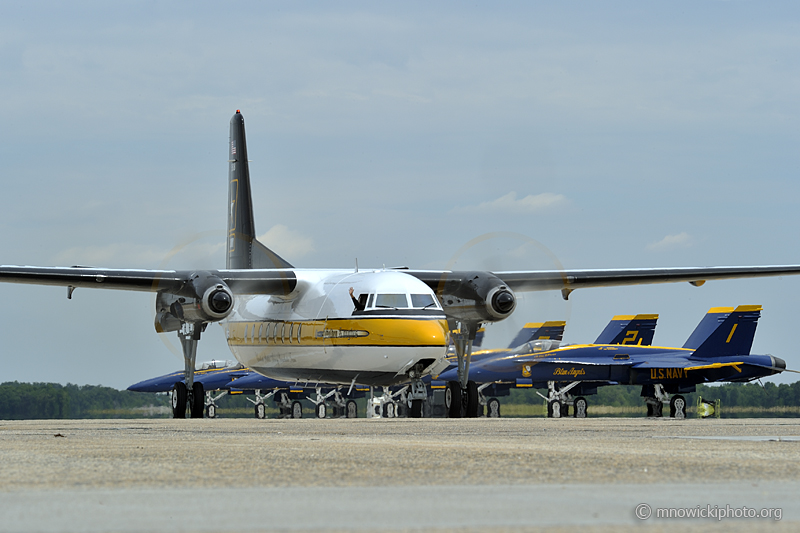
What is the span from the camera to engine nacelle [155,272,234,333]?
27.8m

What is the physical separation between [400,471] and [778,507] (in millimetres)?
4310

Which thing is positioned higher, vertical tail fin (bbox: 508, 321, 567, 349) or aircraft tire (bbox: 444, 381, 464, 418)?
vertical tail fin (bbox: 508, 321, 567, 349)

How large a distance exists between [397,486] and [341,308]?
19.7m

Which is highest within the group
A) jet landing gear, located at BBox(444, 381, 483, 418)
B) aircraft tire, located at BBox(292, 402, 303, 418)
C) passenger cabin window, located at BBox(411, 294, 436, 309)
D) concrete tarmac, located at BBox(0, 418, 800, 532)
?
passenger cabin window, located at BBox(411, 294, 436, 309)

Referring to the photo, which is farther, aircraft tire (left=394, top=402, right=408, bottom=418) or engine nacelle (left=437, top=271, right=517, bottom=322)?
aircraft tire (left=394, top=402, right=408, bottom=418)

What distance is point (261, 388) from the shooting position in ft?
192

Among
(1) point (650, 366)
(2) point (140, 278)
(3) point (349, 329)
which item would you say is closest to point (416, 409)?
(3) point (349, 329)

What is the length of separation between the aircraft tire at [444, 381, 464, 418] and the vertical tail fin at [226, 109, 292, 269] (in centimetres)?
908

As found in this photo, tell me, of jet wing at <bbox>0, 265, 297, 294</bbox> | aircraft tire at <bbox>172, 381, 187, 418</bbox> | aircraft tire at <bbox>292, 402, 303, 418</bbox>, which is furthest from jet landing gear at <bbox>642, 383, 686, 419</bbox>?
aircraft tire at <bbox>172, 381, 187, 418</bbox>

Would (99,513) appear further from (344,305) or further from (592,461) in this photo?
(344,305)

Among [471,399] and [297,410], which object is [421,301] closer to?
[471,399]

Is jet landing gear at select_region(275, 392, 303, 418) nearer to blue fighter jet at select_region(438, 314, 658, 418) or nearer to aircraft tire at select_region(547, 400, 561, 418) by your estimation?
blue fighter jet at select_region(438, 314, 658, 418)

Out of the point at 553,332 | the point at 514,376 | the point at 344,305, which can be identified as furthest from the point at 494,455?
the point at 553,332

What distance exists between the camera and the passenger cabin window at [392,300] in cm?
2738
